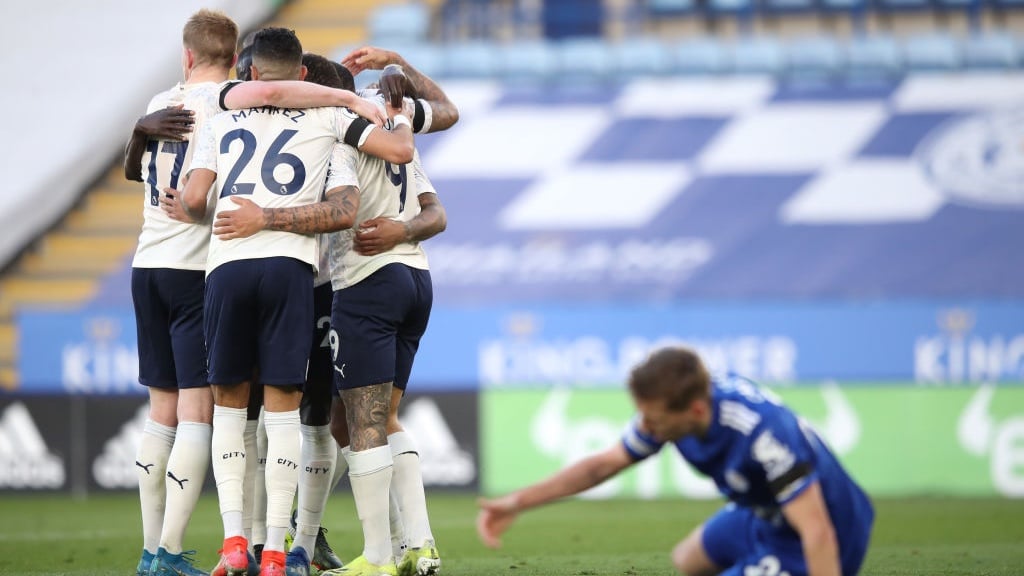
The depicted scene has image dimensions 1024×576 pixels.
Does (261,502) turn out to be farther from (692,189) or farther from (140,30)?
(140,30)

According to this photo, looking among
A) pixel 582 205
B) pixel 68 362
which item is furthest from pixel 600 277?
pixel 68 362

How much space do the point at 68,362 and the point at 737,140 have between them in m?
7.61

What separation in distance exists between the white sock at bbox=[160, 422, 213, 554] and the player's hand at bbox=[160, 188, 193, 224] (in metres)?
0.84

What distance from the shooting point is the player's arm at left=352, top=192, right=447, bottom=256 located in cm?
558

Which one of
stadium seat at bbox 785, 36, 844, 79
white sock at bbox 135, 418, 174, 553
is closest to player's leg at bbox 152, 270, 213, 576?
white sock at bbox 135, 418, 174, 553

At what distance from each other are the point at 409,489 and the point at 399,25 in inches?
466

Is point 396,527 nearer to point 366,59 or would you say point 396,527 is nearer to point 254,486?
point 254,486

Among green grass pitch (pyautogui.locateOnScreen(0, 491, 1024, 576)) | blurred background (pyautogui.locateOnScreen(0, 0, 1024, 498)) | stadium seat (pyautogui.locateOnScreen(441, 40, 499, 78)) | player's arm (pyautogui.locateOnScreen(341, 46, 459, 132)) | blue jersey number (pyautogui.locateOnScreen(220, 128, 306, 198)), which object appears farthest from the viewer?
stadium seat (pyautogui.locateOnScreen(441, 40, 499, 78))

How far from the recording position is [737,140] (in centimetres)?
1553

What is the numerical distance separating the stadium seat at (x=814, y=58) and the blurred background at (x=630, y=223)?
3 cm

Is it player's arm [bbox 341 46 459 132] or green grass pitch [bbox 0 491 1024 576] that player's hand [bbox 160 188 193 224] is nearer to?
player's arm [bbox 341 46 459 132]

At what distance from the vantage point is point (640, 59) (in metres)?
16.4

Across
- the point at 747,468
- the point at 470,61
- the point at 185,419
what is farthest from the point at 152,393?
the point at 470,61

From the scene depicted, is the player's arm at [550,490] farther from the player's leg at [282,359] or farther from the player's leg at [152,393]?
the player's leg at [152,393]
